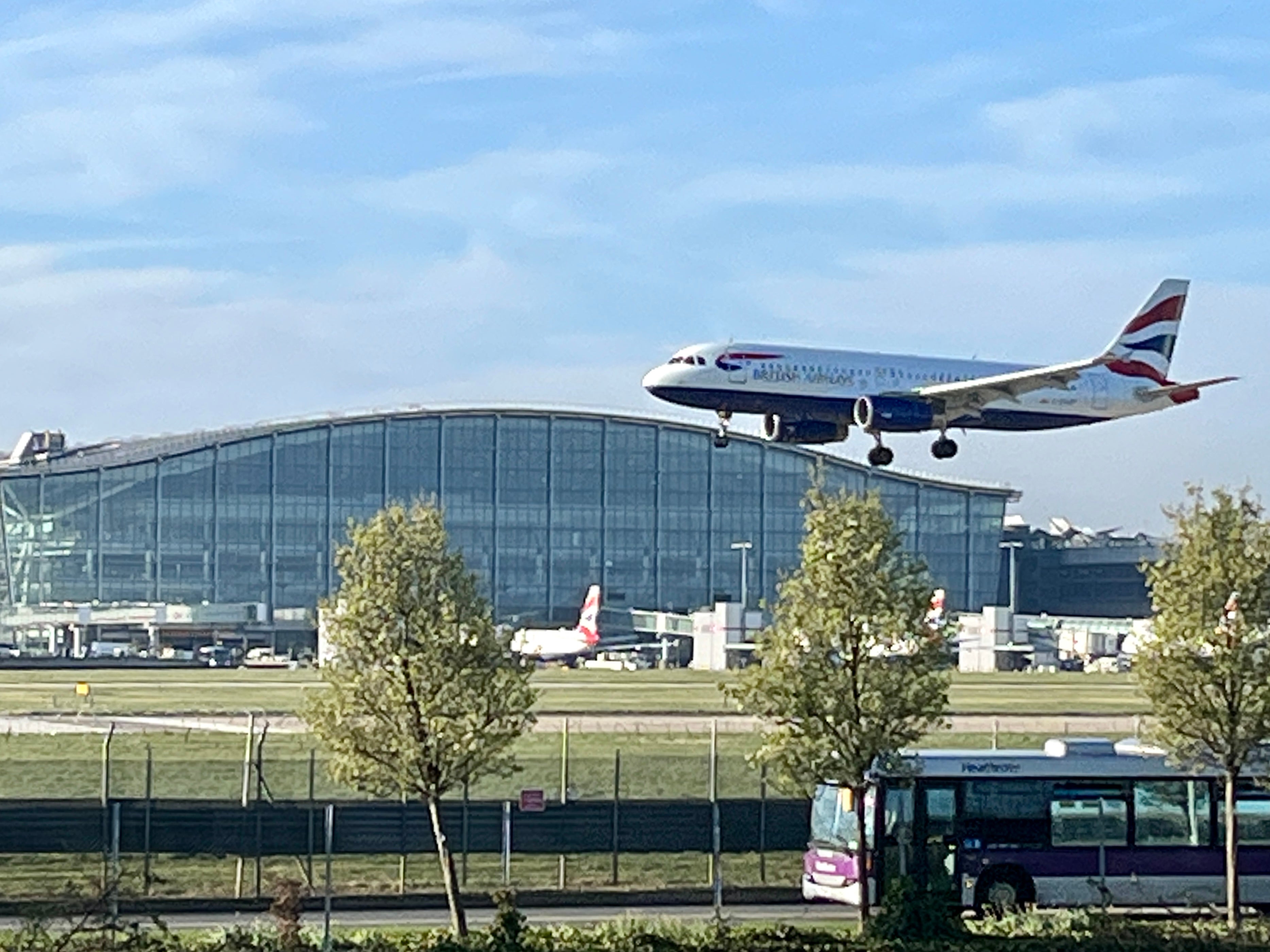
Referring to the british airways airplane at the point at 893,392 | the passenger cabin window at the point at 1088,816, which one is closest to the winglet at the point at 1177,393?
the british airways airplane at the point at 893,392

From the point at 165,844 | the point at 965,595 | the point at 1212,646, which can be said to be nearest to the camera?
the point at 1212,646

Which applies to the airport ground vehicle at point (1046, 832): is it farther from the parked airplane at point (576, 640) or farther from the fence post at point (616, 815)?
the parked airplane at point (576, 640)

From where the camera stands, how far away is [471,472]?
165 metres

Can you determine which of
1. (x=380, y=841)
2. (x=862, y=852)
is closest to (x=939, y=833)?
(x=862, y=852)

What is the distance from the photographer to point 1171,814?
37875 mm

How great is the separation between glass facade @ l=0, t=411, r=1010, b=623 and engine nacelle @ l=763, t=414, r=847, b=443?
8457 cm

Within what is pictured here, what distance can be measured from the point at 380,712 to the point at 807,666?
20.9 feet

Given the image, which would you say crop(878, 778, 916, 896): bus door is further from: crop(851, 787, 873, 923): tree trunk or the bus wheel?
the bus wheel

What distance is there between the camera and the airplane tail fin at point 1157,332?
84688 millimetres

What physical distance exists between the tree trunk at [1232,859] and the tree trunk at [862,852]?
5.37 meters

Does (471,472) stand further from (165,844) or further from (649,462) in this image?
(165,844)

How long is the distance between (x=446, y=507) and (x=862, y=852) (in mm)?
126703

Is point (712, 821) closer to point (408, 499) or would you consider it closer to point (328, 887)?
point (328, 887)

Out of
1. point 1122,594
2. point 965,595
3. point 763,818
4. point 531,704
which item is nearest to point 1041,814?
point 763,818
